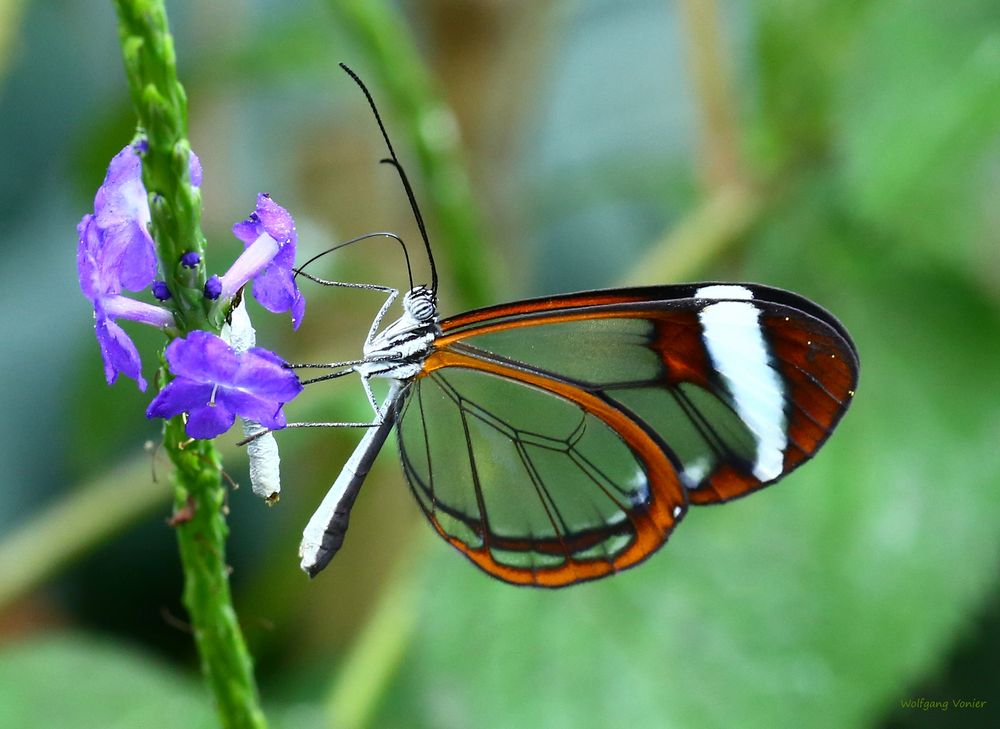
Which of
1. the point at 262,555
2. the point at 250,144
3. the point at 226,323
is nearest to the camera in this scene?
the point at 226,323

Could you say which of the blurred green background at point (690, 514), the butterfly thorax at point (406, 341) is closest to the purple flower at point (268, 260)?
the butterfly thorax at point (406, 341)

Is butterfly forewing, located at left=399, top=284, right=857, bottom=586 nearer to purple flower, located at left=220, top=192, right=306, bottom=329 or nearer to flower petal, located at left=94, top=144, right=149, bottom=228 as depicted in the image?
purple flower, located at left=220, top=192, right=306, bottom=329

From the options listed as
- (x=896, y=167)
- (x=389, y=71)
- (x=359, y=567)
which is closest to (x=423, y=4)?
(x=389, y=71)

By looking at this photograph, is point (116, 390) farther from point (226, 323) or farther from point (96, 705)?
point (226, 323)

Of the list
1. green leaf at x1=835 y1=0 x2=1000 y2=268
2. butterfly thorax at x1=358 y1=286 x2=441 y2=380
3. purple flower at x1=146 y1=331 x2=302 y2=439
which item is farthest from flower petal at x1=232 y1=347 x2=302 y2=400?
green leaf at x1=835 y1=0 x2=1000 y2=268

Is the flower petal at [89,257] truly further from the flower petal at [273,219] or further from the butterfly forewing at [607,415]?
the butterfly forewing at [607,415]

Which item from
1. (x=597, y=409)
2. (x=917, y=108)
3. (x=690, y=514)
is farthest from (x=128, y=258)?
(x=917, y=108)
